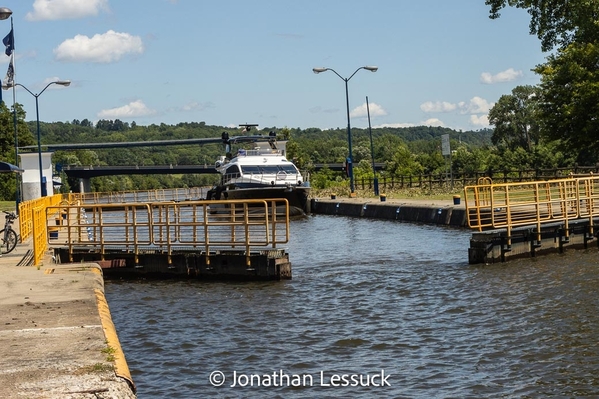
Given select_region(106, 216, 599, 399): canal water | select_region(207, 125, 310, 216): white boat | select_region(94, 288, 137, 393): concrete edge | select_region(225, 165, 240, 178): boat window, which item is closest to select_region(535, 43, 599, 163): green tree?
select_region(207, 125, 310, 216): white boat

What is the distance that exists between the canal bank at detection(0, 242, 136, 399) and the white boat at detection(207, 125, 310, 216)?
33.4m

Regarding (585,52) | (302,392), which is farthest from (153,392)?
(585,52)

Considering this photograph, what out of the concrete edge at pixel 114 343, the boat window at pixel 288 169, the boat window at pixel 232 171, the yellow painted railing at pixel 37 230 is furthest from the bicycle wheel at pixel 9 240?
the boat window at pixel 288 169

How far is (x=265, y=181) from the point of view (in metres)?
52.4

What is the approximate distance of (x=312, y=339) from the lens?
14016mm

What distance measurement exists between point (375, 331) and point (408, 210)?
2605cm

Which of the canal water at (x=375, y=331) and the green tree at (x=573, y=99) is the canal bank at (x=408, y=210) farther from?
the canal water at (x=375, y=331)

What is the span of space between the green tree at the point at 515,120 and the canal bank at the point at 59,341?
356 ft

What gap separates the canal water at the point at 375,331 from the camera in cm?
1125

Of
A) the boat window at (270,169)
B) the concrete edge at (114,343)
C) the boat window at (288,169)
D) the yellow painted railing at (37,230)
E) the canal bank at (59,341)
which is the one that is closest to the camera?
the canal bank at (59,341)

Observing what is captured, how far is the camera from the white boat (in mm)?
50625

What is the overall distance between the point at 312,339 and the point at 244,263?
23.8ft

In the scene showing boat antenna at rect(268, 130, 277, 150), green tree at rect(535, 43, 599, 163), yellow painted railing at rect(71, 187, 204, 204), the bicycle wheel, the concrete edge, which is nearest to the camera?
the concrete edge

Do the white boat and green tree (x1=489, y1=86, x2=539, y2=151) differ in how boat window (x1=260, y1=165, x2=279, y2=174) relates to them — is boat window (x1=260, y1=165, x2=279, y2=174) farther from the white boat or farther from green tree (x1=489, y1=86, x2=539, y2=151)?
green tree (x1=489, y1=86, x2=539, y2=151)
